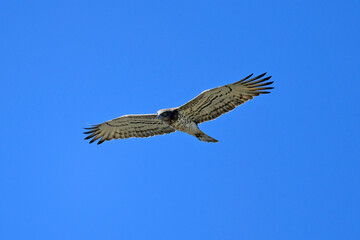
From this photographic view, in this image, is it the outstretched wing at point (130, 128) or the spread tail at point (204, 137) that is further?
the outstretched wing at point (130, 128)

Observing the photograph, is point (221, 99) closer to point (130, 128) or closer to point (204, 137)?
point (204, 137)

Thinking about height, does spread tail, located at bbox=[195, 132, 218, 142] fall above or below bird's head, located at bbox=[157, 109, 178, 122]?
below

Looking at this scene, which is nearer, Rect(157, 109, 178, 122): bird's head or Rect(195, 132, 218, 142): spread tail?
Rect(157, 109, 178, 122): bird's head

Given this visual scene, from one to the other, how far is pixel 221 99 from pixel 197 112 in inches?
31.4

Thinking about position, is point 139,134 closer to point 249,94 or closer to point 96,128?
point 96,128

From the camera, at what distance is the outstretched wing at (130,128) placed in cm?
1596

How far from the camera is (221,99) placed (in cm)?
1493

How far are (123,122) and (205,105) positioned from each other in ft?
9.52

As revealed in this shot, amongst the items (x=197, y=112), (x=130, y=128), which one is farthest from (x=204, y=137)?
(x=130, y=128)

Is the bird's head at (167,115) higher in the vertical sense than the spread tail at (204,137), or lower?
higher

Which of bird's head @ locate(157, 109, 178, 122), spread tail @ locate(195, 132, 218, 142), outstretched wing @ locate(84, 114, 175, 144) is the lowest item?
spread tail @ locate(195, 132, 218, 142)

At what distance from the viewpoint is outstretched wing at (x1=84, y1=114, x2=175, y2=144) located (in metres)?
16.0

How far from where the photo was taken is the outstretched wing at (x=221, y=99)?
1453 centimetres

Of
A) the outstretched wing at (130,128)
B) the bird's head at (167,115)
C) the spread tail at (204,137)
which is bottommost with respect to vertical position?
the spread tail at (204,137)
